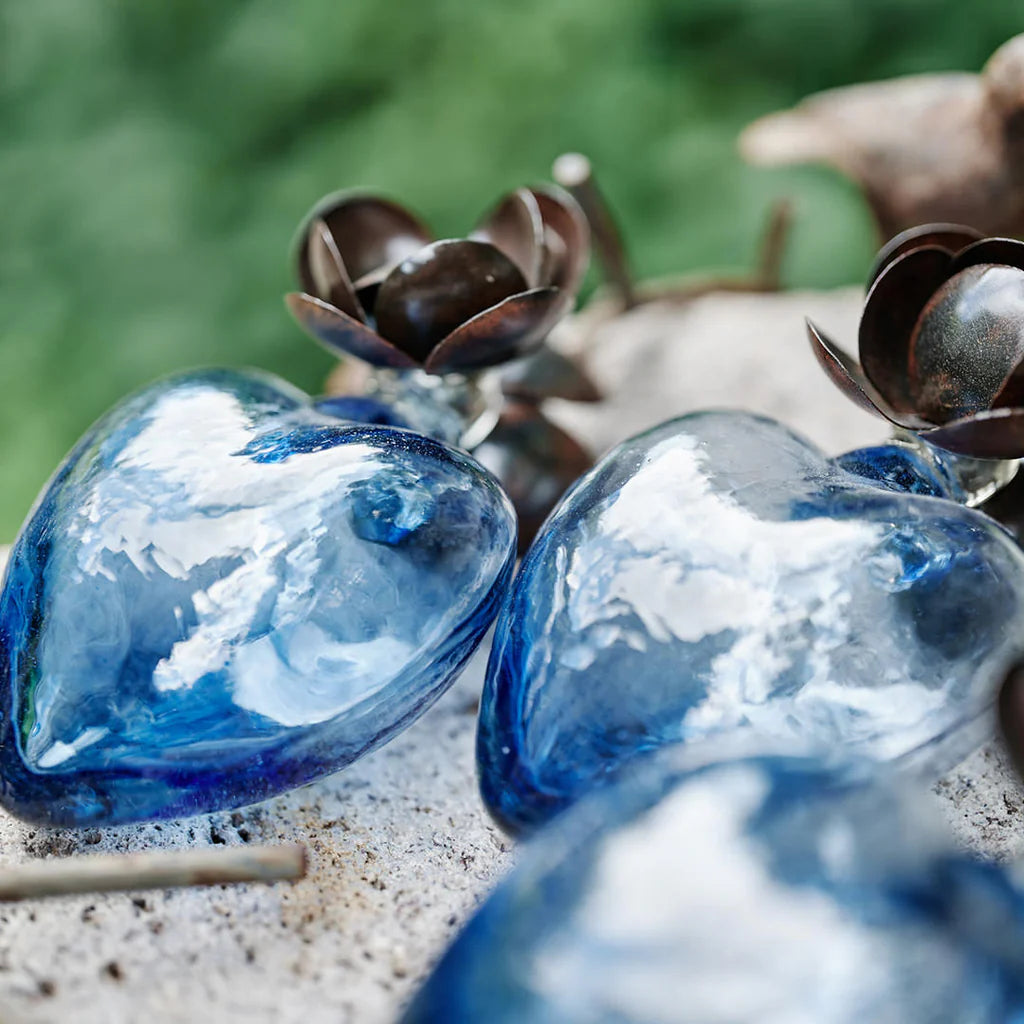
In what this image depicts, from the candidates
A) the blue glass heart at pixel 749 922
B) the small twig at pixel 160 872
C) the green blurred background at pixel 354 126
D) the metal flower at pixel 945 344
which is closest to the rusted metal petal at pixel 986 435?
the metal flower at pixel 945 344

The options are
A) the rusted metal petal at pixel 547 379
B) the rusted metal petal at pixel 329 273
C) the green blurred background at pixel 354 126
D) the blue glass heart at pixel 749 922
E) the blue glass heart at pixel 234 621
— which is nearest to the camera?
the blue glass heart at pixel 749 922

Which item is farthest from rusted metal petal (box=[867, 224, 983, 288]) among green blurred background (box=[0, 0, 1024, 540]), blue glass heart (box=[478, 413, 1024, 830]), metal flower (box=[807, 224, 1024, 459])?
green blurred background (box=[0, 0, 1024, 540])

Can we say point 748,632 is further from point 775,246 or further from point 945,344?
point 775,246

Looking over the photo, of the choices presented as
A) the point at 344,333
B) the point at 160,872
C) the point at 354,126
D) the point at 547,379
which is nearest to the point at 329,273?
the point at 344,333

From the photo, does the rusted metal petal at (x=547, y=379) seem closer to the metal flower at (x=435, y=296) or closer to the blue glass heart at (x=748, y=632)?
the metal flower at (x=435, y=296)

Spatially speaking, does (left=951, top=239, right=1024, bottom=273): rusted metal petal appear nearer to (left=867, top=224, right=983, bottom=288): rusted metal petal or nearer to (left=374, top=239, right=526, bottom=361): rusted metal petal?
(left=867, top=224, right=983, bottom=288): rusted metal petal
